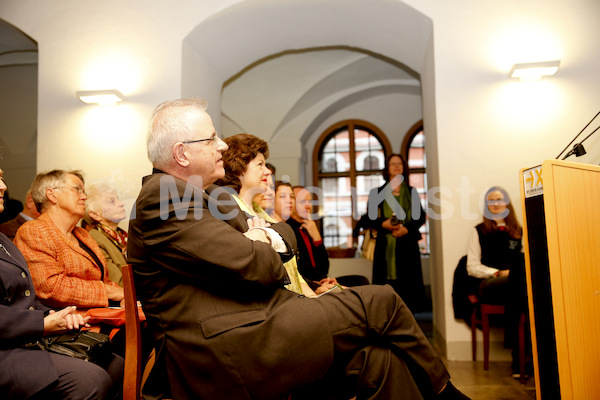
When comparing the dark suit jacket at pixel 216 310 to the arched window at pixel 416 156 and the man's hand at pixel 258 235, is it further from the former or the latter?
the arched window at pixel 416 156

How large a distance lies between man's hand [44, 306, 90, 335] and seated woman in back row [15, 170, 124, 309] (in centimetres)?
47

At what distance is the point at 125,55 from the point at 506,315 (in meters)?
3.58

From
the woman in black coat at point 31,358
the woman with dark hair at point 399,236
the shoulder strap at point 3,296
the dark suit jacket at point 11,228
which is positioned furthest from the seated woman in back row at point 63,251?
the woman with dark hair at point 399,236

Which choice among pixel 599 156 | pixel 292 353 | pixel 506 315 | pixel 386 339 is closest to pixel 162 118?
pixel 292 353

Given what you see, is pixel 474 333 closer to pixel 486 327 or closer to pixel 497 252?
pixel 486 327

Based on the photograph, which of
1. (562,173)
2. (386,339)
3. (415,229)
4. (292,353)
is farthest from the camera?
(415,229)

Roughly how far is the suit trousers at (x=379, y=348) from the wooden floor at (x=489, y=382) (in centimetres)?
150

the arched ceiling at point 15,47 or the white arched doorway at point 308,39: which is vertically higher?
the arched ceiling at point 15,47

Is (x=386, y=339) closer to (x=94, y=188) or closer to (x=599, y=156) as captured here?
(x=94, y=188)

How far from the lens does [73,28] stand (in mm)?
3912

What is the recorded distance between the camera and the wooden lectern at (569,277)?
182cm

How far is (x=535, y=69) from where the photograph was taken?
3307mm

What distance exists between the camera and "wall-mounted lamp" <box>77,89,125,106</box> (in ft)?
12.0

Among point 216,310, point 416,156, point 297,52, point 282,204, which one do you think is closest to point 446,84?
point 282,204
